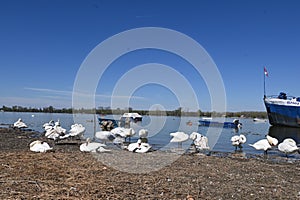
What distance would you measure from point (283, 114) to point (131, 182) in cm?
4777

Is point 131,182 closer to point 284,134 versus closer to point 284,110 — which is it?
point 284,134

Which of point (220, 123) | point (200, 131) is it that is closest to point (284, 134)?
point (200, 131)

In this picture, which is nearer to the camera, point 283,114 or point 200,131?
point 200,131

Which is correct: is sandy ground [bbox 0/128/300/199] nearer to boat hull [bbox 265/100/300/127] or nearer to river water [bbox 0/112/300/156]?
river water [bbox 0/112/300/156]

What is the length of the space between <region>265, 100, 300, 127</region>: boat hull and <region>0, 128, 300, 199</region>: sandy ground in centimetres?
4239

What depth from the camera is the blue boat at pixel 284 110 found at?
47.1 meters

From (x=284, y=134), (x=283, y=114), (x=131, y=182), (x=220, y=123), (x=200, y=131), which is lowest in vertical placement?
(x=284, y=134)

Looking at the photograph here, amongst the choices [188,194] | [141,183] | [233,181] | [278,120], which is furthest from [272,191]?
[278,120]

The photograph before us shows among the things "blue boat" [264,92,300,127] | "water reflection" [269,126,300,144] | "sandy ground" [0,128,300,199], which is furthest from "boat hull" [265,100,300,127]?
"sandy ground" [0,128,300,199]

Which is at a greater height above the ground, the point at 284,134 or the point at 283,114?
the point at 283,114

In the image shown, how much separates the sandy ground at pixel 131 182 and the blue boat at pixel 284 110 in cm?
4226

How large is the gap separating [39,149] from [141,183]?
638 centimetres

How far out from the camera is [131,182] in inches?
264

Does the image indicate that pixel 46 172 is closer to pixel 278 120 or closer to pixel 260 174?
pixel 260 174
